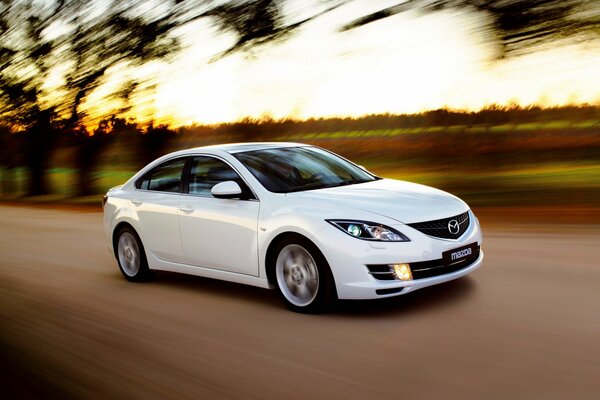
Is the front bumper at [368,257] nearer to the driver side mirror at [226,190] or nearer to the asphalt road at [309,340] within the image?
the asphalt road at [309,340]

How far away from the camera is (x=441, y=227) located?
622cm

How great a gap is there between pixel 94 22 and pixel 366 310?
2302 centimetres

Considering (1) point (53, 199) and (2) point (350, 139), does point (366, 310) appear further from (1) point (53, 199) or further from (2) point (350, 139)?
(1) point (53, 199)

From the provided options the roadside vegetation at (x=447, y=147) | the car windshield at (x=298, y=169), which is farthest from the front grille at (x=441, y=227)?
the roadside vegetation at (x=447, y=147)

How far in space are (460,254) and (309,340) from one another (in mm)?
1574

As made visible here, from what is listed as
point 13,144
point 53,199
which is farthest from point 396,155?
point 13,144

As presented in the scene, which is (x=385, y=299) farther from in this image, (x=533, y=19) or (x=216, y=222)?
(x=533, y=19)

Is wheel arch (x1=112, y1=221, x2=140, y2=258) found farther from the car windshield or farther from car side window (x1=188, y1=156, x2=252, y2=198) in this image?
the car windshield

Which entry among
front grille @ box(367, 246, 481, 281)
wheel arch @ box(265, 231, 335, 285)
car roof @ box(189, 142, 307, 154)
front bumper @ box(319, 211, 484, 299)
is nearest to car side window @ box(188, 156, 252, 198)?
car roof @ box(189, 142, 307, 154)

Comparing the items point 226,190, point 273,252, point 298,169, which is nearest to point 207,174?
point 226,190

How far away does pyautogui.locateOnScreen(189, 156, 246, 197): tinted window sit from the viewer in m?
7.36

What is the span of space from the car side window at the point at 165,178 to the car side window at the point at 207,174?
21 cm

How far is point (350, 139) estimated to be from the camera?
26.8m

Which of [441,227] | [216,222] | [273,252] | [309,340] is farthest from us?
[216,222]
